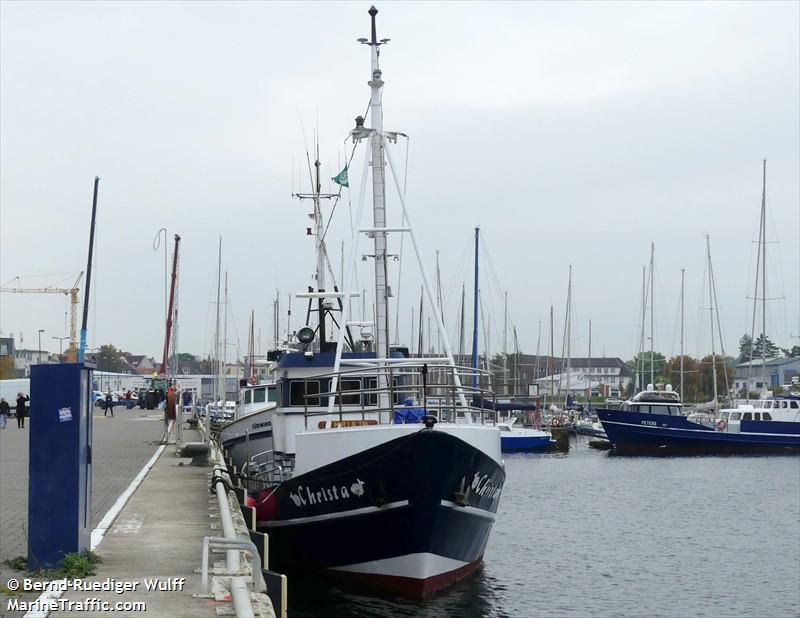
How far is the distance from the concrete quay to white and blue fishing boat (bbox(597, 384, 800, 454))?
4807 centimetres

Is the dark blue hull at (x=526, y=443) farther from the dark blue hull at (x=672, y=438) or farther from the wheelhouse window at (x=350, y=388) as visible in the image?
the wheelhouse window at (x=350, y=388)

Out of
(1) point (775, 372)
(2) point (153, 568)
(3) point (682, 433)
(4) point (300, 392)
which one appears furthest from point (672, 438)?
(1) point (775, 372)

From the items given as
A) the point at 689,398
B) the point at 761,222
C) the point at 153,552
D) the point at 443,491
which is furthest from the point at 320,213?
the point at 689,398

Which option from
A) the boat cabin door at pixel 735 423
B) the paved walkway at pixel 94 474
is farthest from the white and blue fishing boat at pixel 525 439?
the paved walkway at pixel 94 474

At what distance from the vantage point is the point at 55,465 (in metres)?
9.94

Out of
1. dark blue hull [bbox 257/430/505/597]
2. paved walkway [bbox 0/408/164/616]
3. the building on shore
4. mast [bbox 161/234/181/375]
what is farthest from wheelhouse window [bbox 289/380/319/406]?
the building on shore

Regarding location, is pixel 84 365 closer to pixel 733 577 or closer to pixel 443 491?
pixel 443 491

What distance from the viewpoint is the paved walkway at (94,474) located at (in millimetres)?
12820

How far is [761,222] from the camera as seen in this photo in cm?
6656

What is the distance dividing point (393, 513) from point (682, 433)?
50.2 meters

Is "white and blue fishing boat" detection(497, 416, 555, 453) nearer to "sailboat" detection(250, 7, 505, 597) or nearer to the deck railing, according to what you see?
the deck railing

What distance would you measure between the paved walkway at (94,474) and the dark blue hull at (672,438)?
99.5 ft

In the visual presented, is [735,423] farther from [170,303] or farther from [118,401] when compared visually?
[118,401]

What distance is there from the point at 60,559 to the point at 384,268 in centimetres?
950
